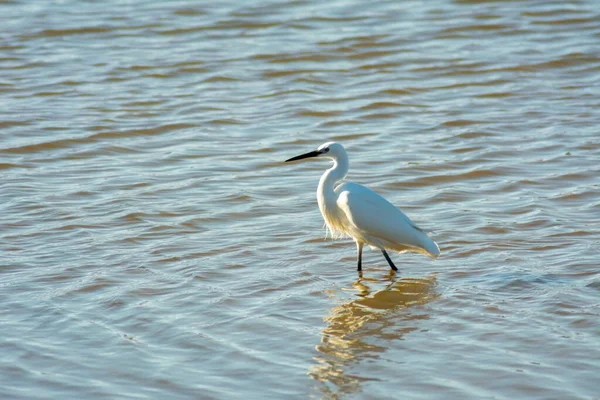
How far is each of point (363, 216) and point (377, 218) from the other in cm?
10

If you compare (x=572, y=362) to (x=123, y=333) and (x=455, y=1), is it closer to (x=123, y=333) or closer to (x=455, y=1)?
(x=123, y=333)

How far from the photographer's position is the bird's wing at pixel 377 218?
20.5 feet

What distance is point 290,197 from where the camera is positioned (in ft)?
25.8

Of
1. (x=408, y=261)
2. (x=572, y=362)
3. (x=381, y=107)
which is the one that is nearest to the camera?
(x=572, y=362)

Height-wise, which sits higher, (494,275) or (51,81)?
(51,81)

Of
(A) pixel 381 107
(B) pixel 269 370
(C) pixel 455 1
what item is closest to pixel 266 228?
(B) pixel 269 370

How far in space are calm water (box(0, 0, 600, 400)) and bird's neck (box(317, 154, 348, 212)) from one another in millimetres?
444

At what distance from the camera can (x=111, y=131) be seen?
9.63 m

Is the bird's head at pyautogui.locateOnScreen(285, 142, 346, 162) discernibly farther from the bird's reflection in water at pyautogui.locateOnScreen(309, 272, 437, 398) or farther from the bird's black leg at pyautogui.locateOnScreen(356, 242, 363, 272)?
the bird's reflection in water at pyautogui.locateOnScreen(309, 272, 437, 398)

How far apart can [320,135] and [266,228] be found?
272cm

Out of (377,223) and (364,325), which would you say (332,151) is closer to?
(377,223)

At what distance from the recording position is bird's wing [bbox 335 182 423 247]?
20.5 feet

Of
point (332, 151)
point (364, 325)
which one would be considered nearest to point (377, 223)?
point (332, 151)

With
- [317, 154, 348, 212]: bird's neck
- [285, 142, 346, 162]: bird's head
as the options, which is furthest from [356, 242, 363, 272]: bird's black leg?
[285, 142, 346, 162]: bird's head
